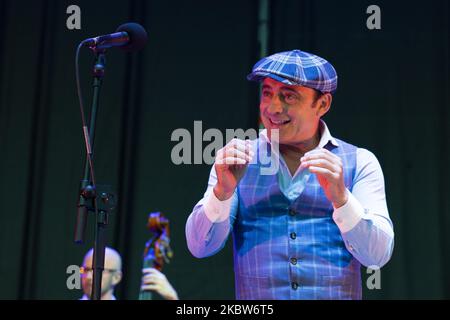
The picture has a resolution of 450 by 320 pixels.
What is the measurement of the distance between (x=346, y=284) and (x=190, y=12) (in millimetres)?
2300

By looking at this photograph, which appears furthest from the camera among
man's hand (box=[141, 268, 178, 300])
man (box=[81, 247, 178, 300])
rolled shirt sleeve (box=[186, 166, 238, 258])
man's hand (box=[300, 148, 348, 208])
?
man (box=[81, 247, 178, 300])

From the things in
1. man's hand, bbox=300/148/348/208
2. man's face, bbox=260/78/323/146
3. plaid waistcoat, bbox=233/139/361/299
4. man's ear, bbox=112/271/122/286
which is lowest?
man's ear, bbox=112/271/122/286

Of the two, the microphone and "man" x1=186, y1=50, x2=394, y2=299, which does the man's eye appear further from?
the microphone

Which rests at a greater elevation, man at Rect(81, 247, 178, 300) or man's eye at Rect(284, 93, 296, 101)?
man's eye at Rect(284, 93, 296, 101)

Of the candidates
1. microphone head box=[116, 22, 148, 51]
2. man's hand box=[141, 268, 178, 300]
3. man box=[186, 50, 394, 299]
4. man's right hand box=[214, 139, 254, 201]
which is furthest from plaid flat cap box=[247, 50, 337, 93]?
man's hand box=[141, 268, 178, 300]

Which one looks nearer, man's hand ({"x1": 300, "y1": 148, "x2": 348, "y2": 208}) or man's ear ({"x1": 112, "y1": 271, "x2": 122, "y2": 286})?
man's hand ({"x1": 300, "y1": 148, "x2": 348, "y2": 208})

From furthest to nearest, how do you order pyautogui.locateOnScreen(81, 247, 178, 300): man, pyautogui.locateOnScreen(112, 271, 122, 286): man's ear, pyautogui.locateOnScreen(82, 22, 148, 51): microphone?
1. pyautogui.locateOnScreen(112, 271, 122, 286): man's ear
2. pyautogui.locateOnScreen(81, 247, 178, 300): man
3. pyautogui.locateOnScreen(82, 22, 148, 51): microphone

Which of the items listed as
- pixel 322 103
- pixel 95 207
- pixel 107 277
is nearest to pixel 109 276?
pixel 107 277

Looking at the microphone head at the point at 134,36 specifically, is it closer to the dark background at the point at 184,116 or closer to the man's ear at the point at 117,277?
the dark background at the point at 184,116

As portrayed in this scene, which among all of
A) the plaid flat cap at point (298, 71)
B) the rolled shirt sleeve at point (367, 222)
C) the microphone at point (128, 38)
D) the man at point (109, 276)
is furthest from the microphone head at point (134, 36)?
the man at point (109, 276)

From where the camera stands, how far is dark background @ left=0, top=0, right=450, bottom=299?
351 cm
